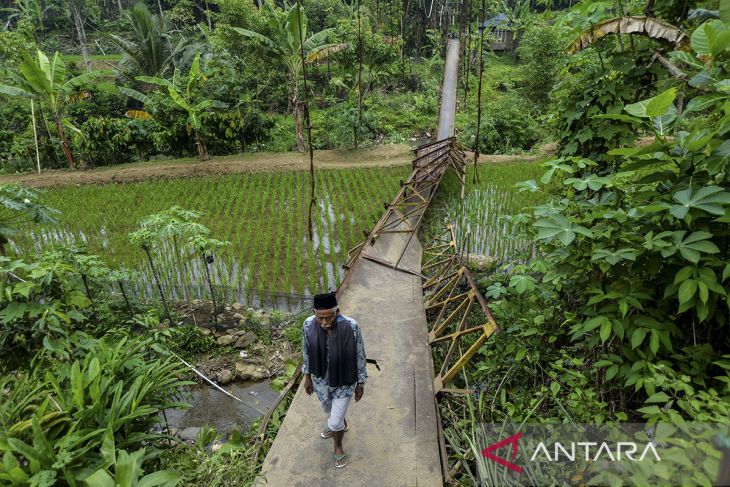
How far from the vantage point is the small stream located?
3.98m

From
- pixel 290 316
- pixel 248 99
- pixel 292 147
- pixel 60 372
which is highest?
pixel 248 99

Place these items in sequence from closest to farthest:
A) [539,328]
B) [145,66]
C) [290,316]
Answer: [539,328], [290,316], [145,66]

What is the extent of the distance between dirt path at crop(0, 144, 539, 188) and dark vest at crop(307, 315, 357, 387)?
9.26 m

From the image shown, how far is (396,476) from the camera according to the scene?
2.68 m

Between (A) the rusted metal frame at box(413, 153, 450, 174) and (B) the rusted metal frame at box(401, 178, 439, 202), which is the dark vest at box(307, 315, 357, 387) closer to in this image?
(B) the rusted metal frame at box(401, 178, 439, 202)

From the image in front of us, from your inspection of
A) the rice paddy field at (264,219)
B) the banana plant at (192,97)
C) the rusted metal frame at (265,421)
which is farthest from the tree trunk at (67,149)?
the rusted metal frame at (265,421)

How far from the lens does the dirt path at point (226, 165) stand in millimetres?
10977

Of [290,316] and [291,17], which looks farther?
[291,17]

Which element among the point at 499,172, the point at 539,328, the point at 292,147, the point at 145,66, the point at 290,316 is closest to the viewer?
the point at 539,328

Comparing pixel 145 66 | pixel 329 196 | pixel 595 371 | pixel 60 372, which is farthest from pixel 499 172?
pixel 145 66

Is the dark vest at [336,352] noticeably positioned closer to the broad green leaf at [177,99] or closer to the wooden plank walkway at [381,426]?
the wooden plank walkway at [381,426]

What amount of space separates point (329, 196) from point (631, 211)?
7364mm

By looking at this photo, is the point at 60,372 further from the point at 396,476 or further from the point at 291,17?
the point at 291,17

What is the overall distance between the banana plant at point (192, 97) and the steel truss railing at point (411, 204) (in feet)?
20.0
